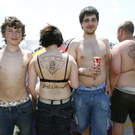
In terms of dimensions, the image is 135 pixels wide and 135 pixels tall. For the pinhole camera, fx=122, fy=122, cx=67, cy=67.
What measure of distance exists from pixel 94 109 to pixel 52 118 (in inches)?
34.0

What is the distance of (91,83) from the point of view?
2.37 meters

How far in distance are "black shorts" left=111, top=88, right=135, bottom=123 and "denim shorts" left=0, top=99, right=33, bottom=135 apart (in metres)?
1.72

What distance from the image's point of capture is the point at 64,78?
200 cm

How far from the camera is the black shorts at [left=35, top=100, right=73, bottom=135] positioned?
192 cm

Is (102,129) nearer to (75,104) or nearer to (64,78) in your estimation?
(75,104)

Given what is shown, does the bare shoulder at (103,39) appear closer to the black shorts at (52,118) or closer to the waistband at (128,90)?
the waistband at (128,90)

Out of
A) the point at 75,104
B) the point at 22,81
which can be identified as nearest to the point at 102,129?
the point at 75,104

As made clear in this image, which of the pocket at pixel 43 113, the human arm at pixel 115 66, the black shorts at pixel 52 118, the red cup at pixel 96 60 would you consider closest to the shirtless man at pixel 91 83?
the human arm at pixel 115 66

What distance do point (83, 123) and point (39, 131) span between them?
875mm

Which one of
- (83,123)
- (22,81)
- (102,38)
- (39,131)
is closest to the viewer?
(39,131)

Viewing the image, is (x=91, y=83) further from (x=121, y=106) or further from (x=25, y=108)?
(x=25, y=108)

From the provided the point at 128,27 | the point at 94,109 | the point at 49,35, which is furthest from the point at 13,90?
the point at 128,27

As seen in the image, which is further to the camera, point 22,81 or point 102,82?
point 102,82

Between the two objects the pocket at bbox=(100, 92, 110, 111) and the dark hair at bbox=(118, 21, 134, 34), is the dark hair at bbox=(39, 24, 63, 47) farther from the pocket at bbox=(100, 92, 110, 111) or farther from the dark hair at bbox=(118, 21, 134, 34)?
the dark hair at bbox=(118, 21, 134, 34)
